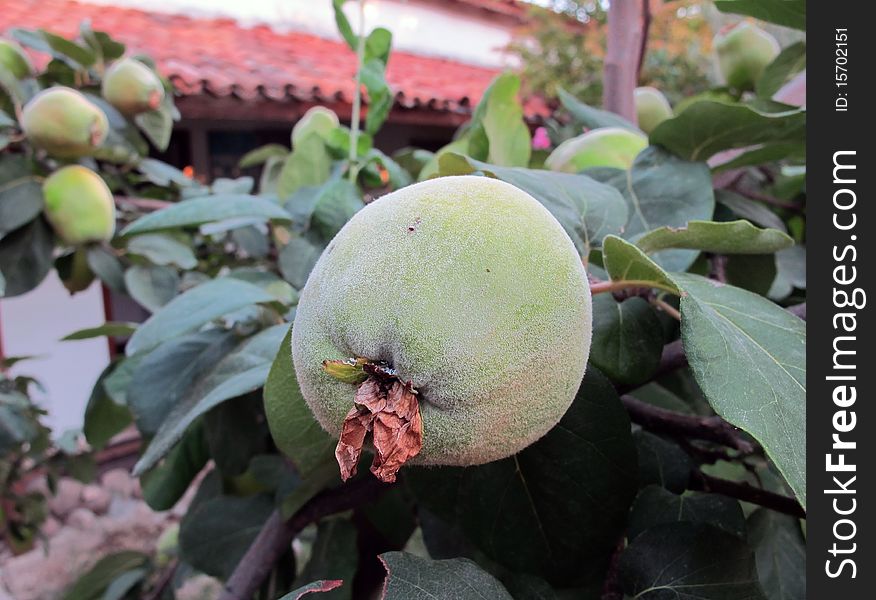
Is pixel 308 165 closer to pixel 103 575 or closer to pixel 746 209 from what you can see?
pixel 746 209

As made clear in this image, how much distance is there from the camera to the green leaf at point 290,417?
0.35 metres

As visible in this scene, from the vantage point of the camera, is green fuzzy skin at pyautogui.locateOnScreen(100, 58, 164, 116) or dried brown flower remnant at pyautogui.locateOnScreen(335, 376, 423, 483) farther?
green fuzzy skin at pyautogui.locateOnScreen(100, 58, 164, 116)

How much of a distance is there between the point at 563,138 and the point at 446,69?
138 inches

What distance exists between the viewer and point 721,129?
0.49m

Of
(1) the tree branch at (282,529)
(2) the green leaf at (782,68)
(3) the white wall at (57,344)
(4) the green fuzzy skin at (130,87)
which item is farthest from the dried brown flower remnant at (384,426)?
(3) the white wall at (57,344)

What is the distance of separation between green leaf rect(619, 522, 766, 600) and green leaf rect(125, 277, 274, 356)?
27 centimetres

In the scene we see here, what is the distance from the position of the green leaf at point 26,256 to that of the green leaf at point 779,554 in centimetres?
84

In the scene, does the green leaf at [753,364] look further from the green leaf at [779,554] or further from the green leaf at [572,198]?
the green leaf at [779,554]

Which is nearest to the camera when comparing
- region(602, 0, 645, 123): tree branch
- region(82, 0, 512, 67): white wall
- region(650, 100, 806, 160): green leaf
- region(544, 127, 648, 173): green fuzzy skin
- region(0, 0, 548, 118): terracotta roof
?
region(650, 100, 806, 160): green leaf

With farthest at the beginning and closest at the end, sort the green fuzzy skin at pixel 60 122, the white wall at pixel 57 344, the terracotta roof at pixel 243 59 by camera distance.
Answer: the white wall at pixel 57 344
the terracotta roof at pixel 243 59
the green fuzzy skin at pixel 60 122

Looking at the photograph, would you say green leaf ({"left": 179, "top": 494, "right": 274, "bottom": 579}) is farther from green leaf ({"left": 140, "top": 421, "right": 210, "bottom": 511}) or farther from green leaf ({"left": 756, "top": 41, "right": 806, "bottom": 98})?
green leaf ({"left": 756, "top": 41, "right": 806, "bottom": 98})

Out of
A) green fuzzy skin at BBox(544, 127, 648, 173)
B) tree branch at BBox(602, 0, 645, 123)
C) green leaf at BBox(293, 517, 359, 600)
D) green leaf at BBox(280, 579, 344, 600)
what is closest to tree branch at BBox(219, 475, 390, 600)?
green leaf at BBox(293, 517, 359, 600)

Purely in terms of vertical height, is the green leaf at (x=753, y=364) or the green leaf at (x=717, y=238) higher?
the green leaf at (x=717, y=238)

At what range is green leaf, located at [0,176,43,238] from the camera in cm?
86
